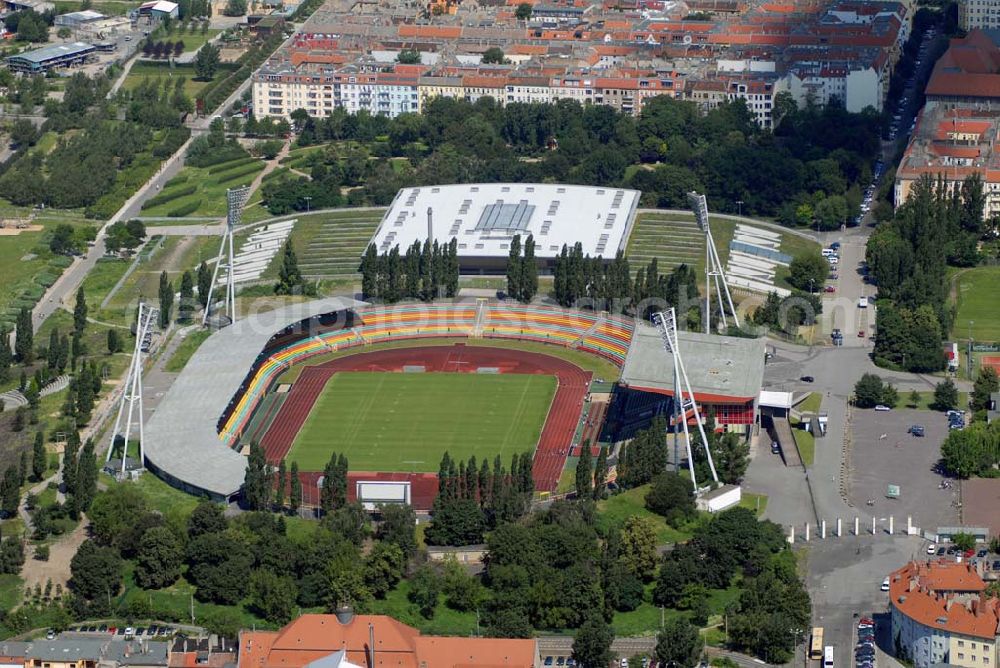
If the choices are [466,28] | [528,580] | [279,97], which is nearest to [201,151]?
[279,97]

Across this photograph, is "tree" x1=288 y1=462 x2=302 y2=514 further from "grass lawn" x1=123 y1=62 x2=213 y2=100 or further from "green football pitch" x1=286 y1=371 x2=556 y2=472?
"grass lawn" x1=123 y1=62 x2=213 y2=100

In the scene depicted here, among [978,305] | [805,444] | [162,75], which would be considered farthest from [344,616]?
[162,75]

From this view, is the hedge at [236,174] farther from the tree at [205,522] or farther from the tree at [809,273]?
the tree at [205,522]

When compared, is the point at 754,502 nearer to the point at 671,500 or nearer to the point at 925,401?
the point at 671,500

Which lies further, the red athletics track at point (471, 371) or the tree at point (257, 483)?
the red athletics track at point (471, 371)

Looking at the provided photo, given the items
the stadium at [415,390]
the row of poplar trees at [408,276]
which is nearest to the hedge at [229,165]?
the row of poplar trees at [408,276]

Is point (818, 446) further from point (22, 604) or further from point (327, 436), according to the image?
point (22, 604)
